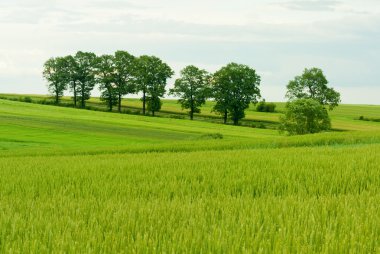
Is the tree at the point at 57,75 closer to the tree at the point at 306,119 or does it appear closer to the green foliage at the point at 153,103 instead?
the green foliage at the point at 153,103

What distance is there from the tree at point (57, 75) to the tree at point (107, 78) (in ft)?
27.2

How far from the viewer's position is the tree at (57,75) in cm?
11200

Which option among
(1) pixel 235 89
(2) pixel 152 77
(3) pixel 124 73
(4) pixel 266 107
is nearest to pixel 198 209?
(1) pixel 235 89

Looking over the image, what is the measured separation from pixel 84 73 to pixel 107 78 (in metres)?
8.06

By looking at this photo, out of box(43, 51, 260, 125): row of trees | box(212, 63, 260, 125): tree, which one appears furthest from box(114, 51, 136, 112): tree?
box(212, 63, 260, 125): tree

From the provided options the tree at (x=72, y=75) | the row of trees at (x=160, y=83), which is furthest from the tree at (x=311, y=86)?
the tree at (x=72, y=75)

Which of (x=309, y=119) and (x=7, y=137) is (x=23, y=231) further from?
(x=309, y=119)

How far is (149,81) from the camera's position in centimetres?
10338

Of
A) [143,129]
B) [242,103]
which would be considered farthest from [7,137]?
[242,103]

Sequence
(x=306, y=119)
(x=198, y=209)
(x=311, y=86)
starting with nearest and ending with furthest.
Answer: (x=198, y=209) → (x=306, y=119) → (x=311, y=86)

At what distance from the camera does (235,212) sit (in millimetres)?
6027

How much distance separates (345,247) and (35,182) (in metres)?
8.06

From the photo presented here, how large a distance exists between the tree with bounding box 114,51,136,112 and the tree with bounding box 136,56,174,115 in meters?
1.60

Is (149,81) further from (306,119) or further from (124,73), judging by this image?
(306,119)
